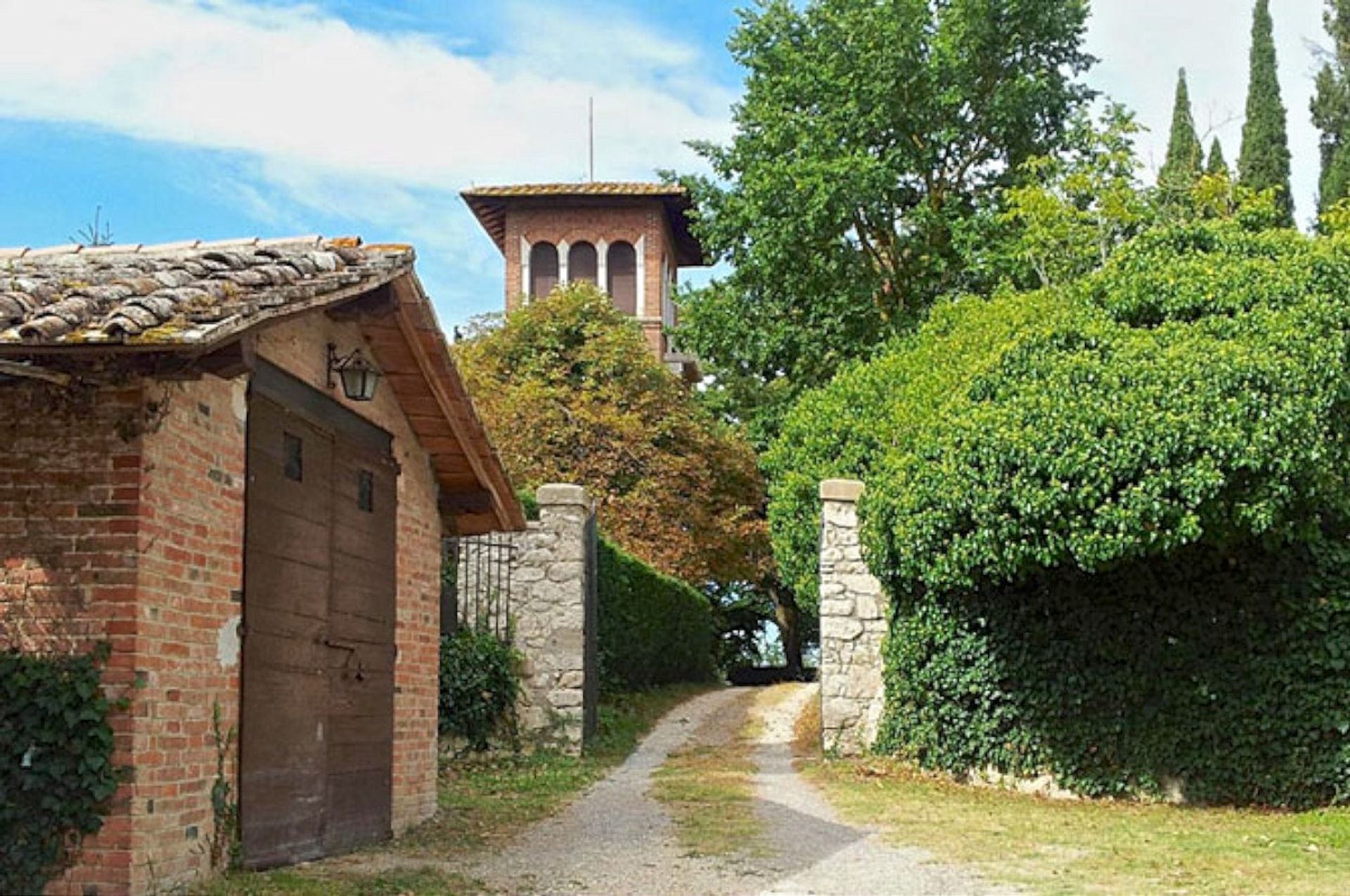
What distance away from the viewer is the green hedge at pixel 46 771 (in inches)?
267

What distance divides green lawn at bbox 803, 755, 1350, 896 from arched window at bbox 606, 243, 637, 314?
103 ft

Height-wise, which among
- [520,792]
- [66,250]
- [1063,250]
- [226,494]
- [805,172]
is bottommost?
[520,792]

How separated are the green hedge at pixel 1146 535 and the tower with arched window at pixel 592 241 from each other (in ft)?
99.2

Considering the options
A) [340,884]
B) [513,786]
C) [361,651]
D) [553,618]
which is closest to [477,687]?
[553,618]

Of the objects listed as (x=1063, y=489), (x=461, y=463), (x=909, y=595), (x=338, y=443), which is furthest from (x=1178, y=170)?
(x=338, y=443)

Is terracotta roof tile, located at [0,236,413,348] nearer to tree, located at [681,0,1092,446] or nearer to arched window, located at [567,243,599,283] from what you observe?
tree, located at [681,0,1092,446]

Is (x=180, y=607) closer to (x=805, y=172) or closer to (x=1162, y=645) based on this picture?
(x=1162, y=645)

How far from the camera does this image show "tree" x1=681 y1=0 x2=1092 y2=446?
26.8 m

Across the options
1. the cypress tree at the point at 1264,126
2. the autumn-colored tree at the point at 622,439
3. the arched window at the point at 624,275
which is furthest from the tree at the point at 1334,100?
the arched window at the point at 624,275

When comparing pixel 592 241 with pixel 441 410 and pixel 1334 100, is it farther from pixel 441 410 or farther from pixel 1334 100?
pixel 441 410

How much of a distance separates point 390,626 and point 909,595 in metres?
5.96

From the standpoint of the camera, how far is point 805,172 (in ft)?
87.1

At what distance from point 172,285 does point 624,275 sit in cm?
3845

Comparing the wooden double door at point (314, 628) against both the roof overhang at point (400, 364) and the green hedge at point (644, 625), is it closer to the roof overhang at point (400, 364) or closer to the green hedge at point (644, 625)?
the roof overhang at point (400, 364)
